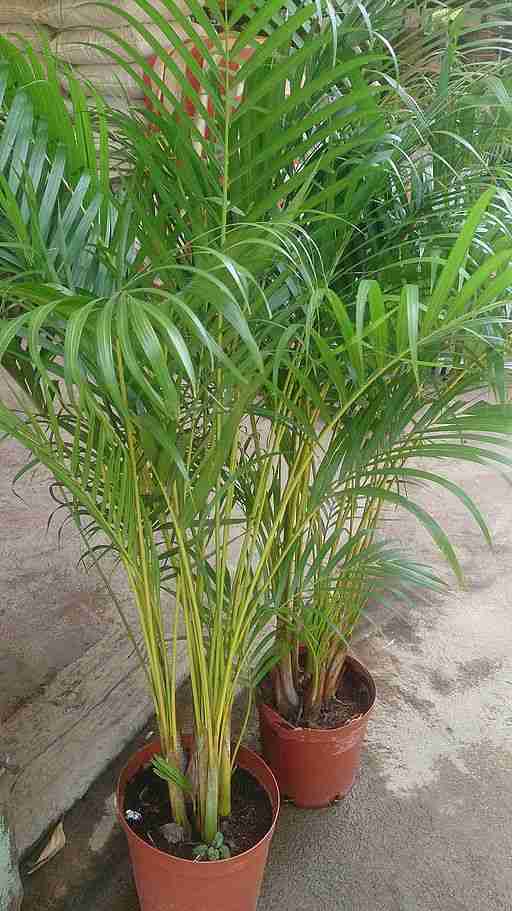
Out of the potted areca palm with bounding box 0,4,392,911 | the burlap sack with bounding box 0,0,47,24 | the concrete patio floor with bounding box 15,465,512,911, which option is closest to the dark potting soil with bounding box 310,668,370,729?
the concrete patio floor with bounding box 15,465,512,911

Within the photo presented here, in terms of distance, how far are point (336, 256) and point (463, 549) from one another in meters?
1.66

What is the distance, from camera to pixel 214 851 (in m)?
1.07

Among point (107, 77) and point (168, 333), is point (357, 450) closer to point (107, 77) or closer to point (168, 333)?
point (168, 333)

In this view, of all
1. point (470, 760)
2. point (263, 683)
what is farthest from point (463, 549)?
point (263, 683)

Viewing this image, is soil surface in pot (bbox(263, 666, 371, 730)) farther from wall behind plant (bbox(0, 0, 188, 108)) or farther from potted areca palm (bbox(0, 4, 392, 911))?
wall behind plant (bbox(0, 0, 188, 108))

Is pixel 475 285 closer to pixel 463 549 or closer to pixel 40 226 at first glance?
pixel 40 226

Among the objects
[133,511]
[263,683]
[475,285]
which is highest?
[475,285]

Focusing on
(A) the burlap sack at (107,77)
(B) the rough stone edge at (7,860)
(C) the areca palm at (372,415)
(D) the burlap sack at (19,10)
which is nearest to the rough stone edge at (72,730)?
(B) the rough stone edge at (7,860)

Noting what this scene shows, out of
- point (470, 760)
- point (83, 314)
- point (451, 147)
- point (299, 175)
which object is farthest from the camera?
point (470, 760)

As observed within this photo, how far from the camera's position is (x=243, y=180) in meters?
0.86

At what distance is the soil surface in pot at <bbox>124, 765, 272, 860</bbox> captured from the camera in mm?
1102

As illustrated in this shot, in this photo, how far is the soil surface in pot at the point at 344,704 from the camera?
4.48 feet

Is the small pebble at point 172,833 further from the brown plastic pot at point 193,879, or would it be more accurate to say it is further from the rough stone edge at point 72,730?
the rough stone edge at point 72,730

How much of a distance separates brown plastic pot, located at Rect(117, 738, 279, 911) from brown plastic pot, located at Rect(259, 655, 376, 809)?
20cm
